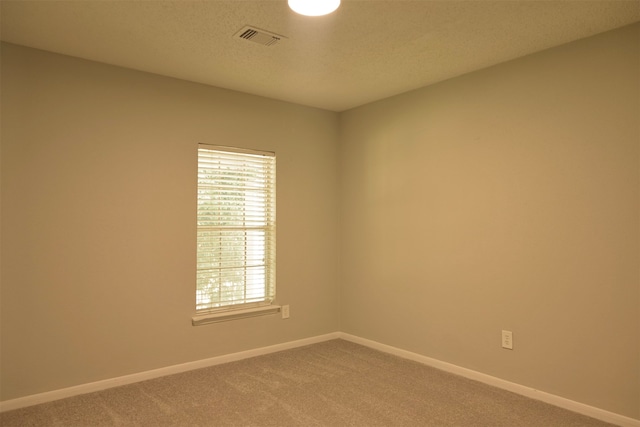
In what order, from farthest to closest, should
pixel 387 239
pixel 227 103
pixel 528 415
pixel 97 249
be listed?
1. pixel 387 239
2. pixel 227 103
3. pixel 97 249
4. pixel 528 415

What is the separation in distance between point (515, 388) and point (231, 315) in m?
2.32

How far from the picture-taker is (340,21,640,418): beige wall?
2629 millimetres

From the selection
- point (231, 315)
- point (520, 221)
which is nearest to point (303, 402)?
point (231, 315)

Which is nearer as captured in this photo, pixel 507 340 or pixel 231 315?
pixel 507 340

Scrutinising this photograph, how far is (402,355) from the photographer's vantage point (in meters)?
3.89

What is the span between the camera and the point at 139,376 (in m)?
3.29

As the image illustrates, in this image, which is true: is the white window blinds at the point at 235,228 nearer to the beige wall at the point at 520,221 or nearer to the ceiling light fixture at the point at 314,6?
the beige wall at the point at 520,221

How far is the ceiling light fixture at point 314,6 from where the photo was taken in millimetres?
2244

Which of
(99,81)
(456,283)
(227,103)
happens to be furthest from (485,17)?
(99,81)

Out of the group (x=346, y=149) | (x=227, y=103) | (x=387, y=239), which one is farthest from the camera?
(x=346, y=149)

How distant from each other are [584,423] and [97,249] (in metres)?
3.43

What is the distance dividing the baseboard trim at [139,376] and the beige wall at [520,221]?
0.90m

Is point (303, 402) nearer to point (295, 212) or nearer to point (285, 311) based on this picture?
point (285, 311)

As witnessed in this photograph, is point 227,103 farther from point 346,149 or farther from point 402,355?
point 402,355
